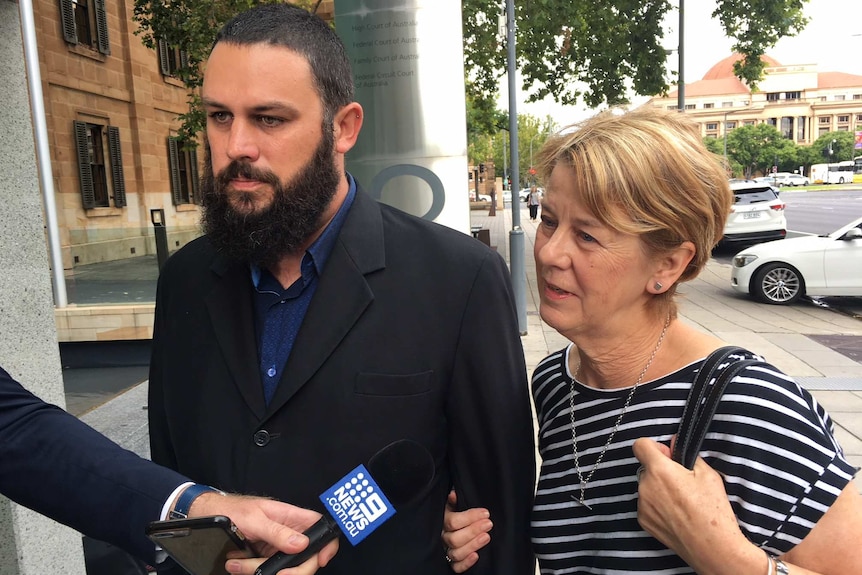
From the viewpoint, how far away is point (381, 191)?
16.2 ft

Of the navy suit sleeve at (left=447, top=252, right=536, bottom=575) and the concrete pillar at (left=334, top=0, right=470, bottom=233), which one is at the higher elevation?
the concrete pillar at (left=334, top=0, right=470, bottom=233)

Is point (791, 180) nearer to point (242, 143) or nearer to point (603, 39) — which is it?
point (603, 39)

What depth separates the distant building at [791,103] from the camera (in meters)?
106

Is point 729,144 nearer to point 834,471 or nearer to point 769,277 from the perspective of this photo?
point 769,277

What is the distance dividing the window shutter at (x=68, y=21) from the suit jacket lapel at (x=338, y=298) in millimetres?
17834

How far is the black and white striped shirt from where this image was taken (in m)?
1.31

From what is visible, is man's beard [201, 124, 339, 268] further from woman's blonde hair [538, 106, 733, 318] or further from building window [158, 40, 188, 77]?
building window [158, 40, 188, 77]

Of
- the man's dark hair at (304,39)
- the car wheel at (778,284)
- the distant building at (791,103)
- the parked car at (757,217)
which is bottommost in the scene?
the car wheel at (778,284)

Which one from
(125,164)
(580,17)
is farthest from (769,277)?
(125,164)

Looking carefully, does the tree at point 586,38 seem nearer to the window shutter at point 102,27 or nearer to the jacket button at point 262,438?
the window shutter at point 102,27

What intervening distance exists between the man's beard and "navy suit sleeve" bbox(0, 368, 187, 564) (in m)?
0.52

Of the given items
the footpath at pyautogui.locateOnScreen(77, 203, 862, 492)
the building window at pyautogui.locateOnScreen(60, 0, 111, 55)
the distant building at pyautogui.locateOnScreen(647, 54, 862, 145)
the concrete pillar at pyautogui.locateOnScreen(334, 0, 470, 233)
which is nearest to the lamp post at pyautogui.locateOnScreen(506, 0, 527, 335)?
the footpath at pyautogui.locateOnScreen(77, 203, 862, 492)

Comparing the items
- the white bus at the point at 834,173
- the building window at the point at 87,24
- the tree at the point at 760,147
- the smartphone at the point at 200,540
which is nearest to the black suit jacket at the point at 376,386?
the smartphone at the point at 200,540

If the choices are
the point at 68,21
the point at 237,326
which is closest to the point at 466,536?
the point at 237,326
